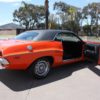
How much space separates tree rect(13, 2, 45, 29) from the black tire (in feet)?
225

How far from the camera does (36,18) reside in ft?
250

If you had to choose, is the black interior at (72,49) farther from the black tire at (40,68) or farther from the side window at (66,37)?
the black tire at (40,68)

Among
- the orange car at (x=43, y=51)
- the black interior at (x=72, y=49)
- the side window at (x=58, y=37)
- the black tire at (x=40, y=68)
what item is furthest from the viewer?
the black interior at (x=72, y=49)

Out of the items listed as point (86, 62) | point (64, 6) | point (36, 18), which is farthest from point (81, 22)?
point (86, 62)

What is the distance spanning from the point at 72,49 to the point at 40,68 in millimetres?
1744

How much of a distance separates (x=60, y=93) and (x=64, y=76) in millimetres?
1484

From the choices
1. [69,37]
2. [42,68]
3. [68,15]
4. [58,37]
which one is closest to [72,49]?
[69,37]

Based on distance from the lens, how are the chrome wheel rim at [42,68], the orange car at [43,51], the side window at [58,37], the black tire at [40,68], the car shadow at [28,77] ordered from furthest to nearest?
the side window at [58,37] < the chrome wheel rim at [42,68] < the black tire at [40,68] < the car shadow at [28,77] < the orange car at [43,51]

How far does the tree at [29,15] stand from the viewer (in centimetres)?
7456

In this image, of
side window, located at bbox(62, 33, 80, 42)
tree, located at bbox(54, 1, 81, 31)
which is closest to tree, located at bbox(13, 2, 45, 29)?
tree, located at bbox(54, 1, 81, 31)

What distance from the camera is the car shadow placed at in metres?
6.11

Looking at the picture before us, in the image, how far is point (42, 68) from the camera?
21.9 feet

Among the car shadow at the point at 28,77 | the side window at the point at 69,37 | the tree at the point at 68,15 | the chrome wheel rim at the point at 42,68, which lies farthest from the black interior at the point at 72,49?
the tree at the point at 68,15

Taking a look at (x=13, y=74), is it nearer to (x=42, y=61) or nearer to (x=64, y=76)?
(x=42, y=61)
